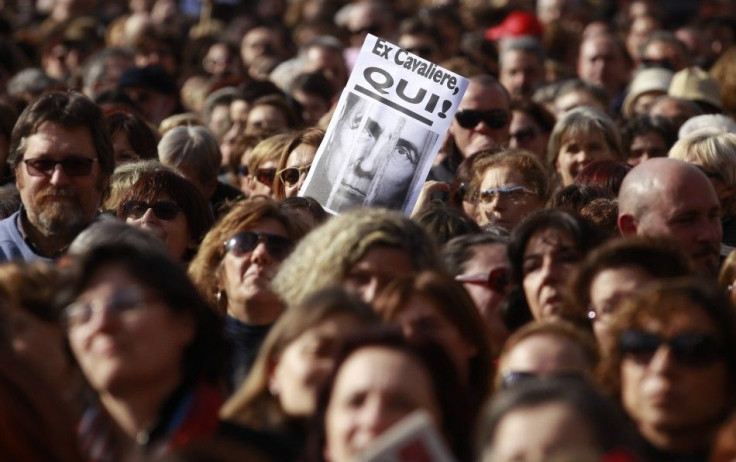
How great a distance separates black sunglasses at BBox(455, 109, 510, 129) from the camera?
9.65 m

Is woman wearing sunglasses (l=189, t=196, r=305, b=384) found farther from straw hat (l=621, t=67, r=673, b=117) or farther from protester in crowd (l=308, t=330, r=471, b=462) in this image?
straw hat (l=621, t=67, r=673, b=117)

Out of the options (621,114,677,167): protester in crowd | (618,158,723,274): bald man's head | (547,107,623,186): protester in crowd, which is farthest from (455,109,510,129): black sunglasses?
(618,158,723,274): bald man's head

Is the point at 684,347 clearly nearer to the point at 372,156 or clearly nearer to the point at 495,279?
the point at 495,279

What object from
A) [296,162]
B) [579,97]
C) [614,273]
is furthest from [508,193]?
[579,97]

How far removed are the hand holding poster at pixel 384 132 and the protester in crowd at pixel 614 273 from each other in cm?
157

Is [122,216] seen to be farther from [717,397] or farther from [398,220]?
[717,397]

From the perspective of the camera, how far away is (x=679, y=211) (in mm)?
7059

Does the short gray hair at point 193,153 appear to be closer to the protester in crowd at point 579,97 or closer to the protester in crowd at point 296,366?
the protester in crowd at point 579,97

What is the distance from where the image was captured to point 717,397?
16.2 ft

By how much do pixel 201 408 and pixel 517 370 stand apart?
0.96 meters

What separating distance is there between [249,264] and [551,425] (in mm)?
2662

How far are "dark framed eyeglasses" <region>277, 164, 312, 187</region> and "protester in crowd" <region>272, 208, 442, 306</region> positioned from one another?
2.17 meters

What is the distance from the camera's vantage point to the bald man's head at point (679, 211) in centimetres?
702

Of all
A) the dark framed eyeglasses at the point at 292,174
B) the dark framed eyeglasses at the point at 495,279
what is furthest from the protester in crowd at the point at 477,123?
the dark framed eyeglasses at the point at 495,279
